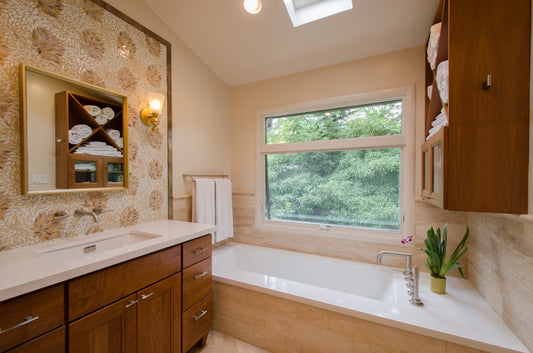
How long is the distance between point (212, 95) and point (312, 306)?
2.28m

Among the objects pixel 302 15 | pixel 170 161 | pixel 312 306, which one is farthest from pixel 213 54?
pixel 312 306

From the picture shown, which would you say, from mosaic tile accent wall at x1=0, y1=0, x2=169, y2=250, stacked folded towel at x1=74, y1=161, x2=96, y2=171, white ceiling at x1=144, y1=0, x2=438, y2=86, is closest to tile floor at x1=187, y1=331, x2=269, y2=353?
mosaic tile accent wall at x1=0, y1=0, x2=169, y2=250

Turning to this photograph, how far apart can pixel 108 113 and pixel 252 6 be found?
1.37 metres

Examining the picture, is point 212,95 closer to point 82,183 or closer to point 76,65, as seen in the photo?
point 76,65

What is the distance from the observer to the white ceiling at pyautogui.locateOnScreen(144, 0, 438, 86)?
1.80 metres

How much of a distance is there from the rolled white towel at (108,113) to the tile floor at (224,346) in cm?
180

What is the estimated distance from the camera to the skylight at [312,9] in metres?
1.83

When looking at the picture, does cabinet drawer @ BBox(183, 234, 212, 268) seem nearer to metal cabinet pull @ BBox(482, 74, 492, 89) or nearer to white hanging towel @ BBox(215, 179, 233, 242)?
white hanging towel @ BBox(215, 179, 233, 242)

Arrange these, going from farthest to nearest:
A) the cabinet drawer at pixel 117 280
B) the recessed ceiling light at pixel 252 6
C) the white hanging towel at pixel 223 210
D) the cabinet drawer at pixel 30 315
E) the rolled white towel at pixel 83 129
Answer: the white hanging towel at pixel 223 210, the recessed ceiling light at pixel 252 6, the rolled white towel at pixel 83 129, the cabinet drawer at pixel 117 280, the cabinet drawer at pixel 30 315

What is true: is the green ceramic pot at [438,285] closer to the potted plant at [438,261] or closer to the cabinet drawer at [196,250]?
the potted plant at [438,261]

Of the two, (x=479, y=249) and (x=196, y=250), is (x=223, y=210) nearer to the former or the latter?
(x=196, y=250)

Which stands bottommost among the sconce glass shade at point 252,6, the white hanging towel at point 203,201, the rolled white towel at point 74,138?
the white hanging towel at point 203,201

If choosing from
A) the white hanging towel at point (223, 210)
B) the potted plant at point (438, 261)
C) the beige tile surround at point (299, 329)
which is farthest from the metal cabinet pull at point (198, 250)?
the potted plant at point (438, 261)

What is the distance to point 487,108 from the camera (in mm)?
1143
